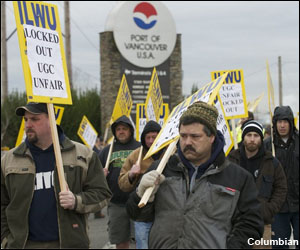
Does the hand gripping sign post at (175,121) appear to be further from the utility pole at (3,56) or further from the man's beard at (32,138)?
the utility pole at (3,56)

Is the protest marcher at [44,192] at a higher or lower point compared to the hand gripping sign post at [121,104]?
lower

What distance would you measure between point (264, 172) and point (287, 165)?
1.40 metres

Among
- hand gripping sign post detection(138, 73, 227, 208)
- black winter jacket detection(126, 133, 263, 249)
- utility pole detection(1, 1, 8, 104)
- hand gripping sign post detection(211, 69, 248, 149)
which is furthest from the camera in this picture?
utility pole detection(1, 1, 8, 104)

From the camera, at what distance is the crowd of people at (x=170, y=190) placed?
4281 millimetres

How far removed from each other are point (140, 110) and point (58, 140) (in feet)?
22.9

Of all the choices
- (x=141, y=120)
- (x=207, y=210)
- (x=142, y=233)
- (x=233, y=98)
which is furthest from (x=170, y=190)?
(x=141, y=120)

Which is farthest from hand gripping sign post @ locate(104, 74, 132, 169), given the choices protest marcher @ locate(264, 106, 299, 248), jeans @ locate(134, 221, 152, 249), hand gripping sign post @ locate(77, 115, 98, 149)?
jeans @ locate(134, 221, 152, 249)

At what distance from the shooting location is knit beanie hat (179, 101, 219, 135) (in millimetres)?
4453

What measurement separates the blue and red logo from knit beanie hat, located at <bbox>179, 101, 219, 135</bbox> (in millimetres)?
20797

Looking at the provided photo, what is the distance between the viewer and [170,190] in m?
4.37

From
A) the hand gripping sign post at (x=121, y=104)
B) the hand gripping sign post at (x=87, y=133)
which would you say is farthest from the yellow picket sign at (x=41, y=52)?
the hand gripping sign post at (x=87, y=133)

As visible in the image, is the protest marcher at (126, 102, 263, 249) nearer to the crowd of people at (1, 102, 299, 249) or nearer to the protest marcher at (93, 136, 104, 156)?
the crowd of people at (1, 102, 299, 249)

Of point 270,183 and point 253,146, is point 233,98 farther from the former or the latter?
point 270,183

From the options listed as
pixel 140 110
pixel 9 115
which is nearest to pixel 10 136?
pixel 9 115
